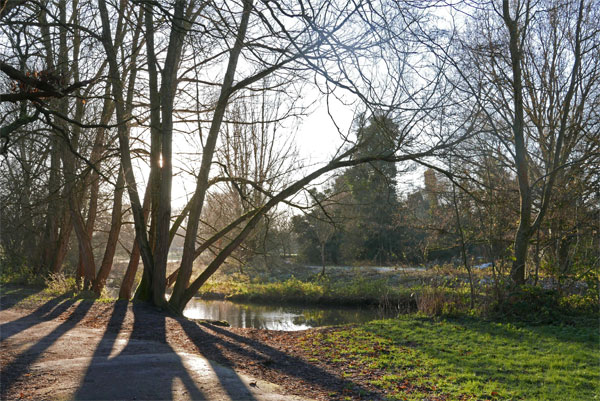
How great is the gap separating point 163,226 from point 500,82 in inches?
325

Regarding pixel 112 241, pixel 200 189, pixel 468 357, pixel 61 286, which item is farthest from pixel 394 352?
pixel 61 286

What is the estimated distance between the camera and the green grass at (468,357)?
19.3 ft

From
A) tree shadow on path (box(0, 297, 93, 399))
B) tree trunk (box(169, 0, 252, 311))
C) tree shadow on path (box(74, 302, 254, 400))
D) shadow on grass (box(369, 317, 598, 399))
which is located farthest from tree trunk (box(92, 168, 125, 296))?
shadow on grass (box(369, 317, 598, 399))

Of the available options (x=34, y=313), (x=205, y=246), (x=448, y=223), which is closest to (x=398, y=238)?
(x=448, y=223)

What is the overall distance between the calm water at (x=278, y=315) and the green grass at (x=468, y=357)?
13.4 feet

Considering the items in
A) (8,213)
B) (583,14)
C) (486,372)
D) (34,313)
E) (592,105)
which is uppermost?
(583,14)

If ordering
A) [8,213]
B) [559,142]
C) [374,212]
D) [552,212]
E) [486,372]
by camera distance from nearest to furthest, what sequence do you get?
[486,372] < [559,142] < [552,212] < [8,213] < [374,212]

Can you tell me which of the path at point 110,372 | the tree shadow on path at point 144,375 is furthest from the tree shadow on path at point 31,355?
the tree shadow on path at point 144,375

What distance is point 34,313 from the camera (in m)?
9.51

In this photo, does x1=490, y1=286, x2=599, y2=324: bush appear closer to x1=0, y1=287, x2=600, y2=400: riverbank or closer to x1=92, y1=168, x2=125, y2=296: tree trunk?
x1=0, y1=287, x2=600, y2=400: riverbank

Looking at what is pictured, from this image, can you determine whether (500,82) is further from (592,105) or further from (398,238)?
(398,238)

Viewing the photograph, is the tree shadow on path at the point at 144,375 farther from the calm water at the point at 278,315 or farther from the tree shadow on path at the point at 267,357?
the calm water at the point at 278,315

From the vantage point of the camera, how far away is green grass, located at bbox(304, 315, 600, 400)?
589cm

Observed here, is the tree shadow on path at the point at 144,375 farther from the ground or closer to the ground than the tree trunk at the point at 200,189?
closer to the ground
